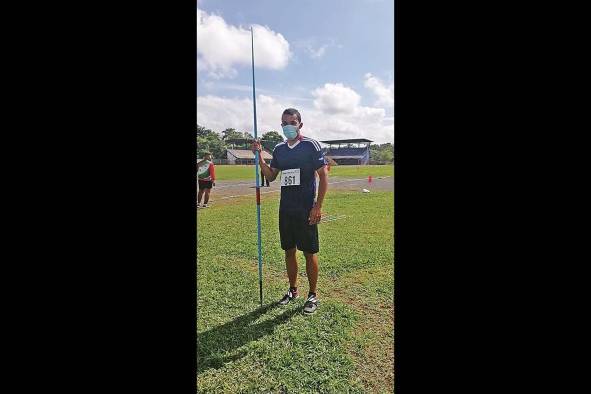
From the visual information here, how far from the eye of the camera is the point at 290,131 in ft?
9.44

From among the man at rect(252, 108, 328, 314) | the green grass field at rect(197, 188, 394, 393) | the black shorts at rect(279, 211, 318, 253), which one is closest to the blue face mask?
the man at rect(252, 108, 328, 314)

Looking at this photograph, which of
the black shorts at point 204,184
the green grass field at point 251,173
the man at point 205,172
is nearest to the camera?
the man at point 205,172

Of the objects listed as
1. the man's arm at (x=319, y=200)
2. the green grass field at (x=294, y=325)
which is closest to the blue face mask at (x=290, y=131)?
the man's arm at (x=319, y=200)

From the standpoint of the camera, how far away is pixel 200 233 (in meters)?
5.75

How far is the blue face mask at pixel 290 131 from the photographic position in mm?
2871

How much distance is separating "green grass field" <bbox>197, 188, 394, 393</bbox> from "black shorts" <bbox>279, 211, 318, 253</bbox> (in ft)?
1.83

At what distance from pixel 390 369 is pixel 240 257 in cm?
277

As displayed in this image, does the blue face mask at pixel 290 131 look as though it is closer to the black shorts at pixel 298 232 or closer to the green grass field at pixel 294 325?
the black shorts at pixel 298 232

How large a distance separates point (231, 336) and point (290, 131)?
68.9 inches

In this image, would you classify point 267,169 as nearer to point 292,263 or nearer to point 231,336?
point 292,263

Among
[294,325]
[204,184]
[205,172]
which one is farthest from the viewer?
[204,184]

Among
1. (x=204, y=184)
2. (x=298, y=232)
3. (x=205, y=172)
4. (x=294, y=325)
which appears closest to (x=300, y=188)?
(x=298, y=232)

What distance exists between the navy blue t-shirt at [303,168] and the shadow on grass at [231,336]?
0.94m
